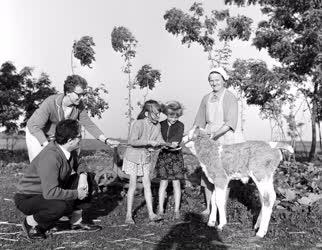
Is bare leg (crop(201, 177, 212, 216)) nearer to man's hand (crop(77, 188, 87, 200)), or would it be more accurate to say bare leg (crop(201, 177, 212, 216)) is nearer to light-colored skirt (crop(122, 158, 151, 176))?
light-colored skirt (crop(122, 158, 151, 176))

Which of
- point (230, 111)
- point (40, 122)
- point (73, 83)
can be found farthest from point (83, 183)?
point (230, 111)

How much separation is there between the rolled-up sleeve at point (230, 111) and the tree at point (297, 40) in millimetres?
11837

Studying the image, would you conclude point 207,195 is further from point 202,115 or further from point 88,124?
point 88,124

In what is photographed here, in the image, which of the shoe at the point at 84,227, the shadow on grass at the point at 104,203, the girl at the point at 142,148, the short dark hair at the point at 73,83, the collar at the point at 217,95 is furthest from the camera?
the shadow on grass at the point at 104,203

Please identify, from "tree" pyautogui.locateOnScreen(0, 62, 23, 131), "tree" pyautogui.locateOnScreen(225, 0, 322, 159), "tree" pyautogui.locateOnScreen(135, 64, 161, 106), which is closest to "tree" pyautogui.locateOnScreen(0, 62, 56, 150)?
"tree" pyautogui.locateOnScreen(0, 62, 23, 131)

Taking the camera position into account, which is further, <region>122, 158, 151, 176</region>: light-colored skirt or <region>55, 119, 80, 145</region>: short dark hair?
<region>122, 158, 151, 176</region>: light-colored skirt

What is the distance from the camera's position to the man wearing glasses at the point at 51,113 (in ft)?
21.7

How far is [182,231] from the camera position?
6.80m

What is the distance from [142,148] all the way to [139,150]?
0.06 m

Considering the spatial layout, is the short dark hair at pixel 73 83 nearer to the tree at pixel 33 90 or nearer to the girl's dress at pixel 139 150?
the girl's dress at pixel 139 150

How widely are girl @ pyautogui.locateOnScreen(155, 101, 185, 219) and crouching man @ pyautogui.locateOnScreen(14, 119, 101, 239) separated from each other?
5.60ft

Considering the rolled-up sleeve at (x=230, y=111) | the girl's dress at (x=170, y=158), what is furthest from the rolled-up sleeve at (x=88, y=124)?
the rolled-up sleeve at (x=230, y=111)

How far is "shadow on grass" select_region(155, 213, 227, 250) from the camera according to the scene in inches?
240

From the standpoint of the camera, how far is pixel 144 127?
730 cm
